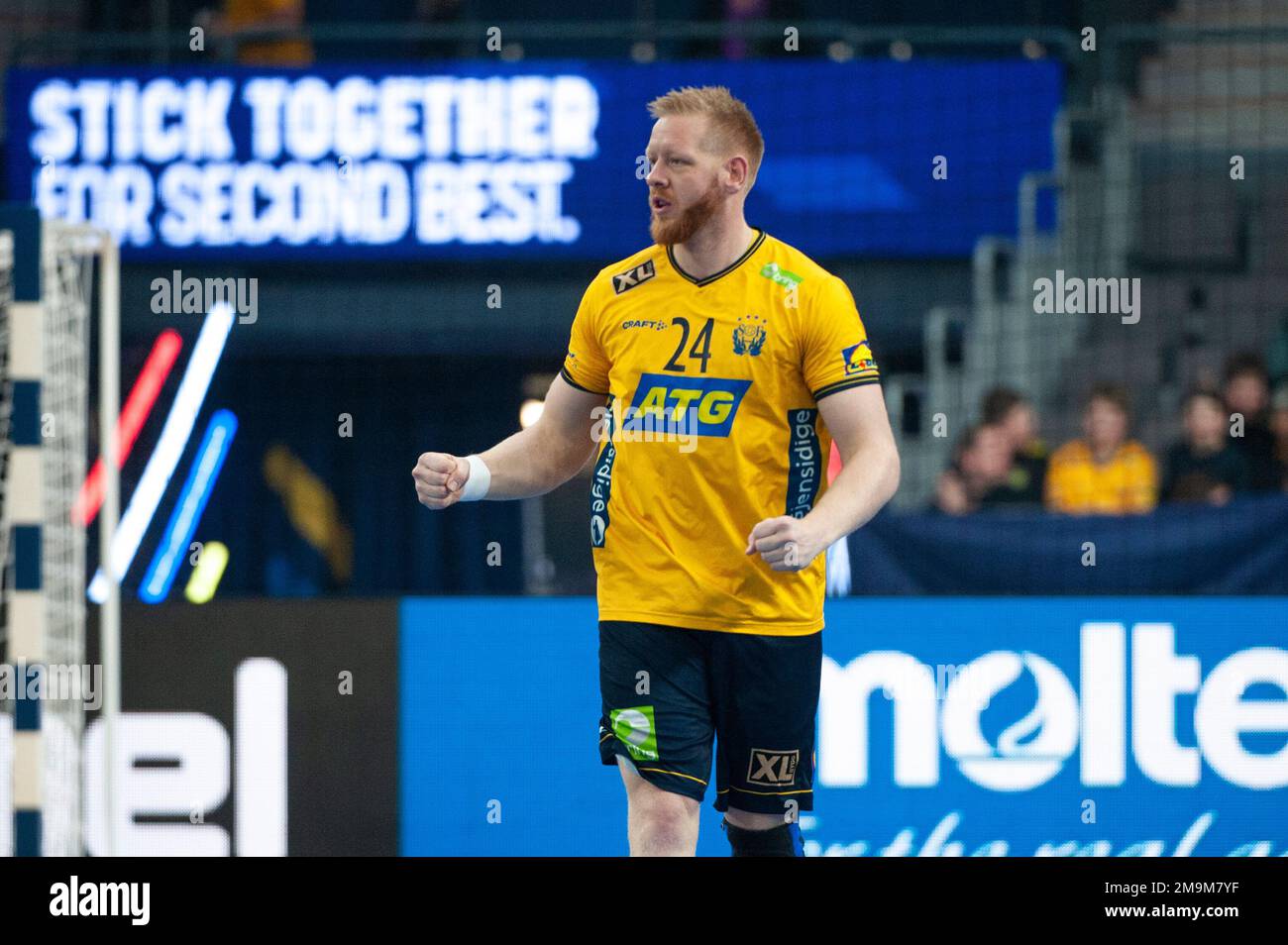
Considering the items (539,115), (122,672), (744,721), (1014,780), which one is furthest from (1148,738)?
(539,115)

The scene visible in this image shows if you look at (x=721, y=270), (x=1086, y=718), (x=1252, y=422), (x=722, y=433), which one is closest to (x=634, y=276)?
(x=721, y=270)

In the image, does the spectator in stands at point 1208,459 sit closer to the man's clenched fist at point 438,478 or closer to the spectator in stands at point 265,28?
the man's clenched fist at point 438,478

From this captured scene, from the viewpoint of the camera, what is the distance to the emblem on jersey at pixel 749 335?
4.32 m

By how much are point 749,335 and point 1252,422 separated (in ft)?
15.5

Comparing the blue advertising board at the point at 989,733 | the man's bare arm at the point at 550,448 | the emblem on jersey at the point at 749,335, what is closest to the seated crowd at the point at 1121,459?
the blue advertising board at the point at 989,733

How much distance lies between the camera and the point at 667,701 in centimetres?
435

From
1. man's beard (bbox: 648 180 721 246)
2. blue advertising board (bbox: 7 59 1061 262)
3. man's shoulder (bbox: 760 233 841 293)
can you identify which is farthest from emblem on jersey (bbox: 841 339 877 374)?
blue advertising board (bbox: 7 59 1061 262)

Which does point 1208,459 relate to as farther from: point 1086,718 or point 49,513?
point 49,513

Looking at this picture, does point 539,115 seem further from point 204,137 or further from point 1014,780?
point 1014,780

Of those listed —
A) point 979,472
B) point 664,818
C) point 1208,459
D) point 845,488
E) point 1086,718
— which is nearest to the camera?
point 845,488

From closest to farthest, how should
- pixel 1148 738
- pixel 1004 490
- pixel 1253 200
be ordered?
pixel 1148 738 < pixel 1004 490 < pixel 1253 200

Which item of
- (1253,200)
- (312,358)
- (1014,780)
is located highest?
(1253,200)

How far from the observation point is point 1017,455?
340 inches
